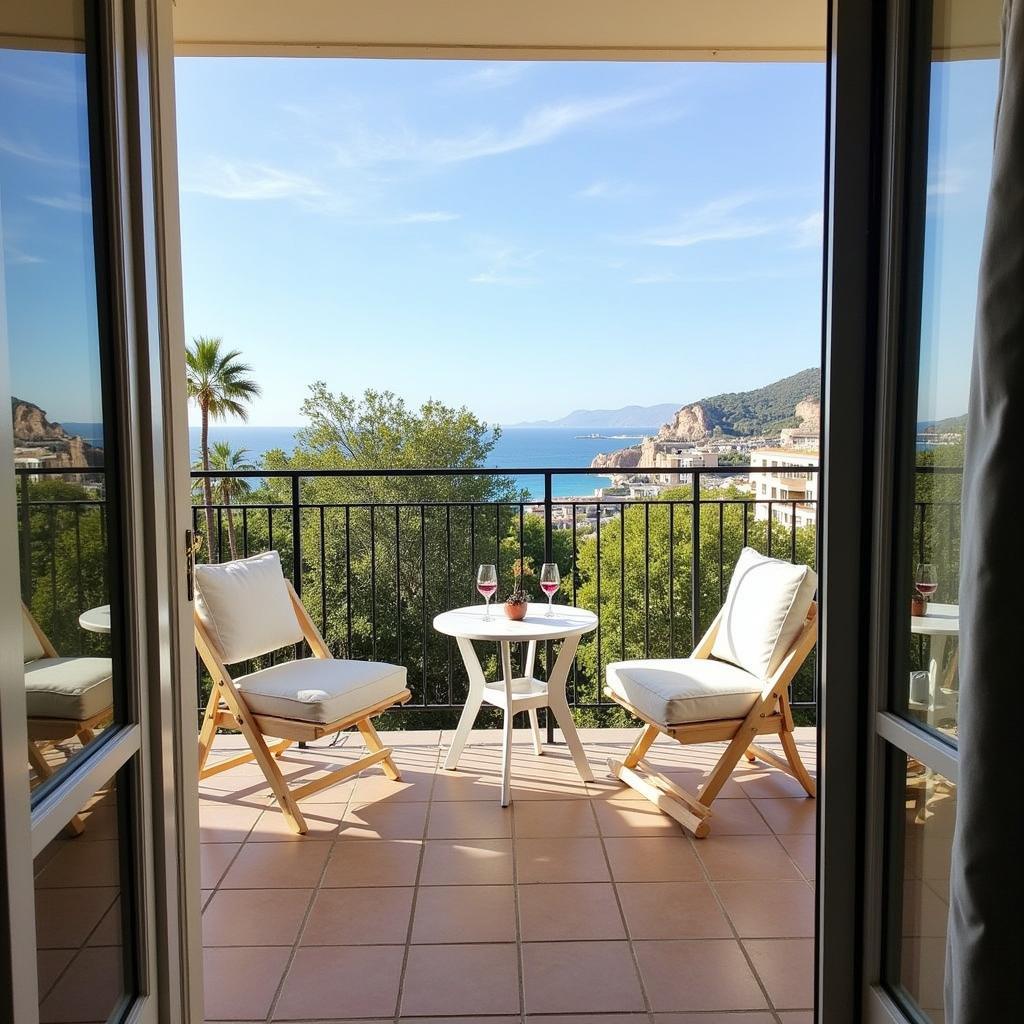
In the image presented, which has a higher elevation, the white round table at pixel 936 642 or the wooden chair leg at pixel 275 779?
the white round table at pixel 936 642

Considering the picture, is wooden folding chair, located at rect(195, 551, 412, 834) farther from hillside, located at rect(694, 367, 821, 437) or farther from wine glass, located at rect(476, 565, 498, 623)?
hillside, located at rect(694, 367, 821, 437)

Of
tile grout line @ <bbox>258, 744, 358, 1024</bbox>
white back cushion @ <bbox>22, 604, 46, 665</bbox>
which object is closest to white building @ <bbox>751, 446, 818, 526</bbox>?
tile grout line @ <bbox>258, 744, 358, 1024</bbox>

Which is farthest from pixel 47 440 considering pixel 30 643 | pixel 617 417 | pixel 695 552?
pixel 617 417

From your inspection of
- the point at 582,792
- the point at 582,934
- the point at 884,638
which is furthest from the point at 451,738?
the point at 884,638

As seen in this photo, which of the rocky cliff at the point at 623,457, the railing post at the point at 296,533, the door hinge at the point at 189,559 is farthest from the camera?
the rocky cliff at the point at 623,457

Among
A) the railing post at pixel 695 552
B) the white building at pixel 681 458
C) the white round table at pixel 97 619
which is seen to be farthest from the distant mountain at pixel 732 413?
the white round table at pixel 97 619

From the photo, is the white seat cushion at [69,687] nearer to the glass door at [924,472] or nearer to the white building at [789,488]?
the glass door at [924,472]

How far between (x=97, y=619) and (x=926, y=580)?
1256mm

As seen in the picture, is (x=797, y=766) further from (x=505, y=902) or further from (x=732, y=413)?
(x=732, y=413)

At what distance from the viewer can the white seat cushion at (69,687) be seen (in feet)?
3.62

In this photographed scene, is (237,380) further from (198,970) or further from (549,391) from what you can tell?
(198,970)

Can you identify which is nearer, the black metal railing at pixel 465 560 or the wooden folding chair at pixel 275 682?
the wooden folding chair at pixel 275 682

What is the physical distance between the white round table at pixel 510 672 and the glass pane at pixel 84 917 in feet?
6.40

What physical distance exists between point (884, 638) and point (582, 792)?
80.6 inches
